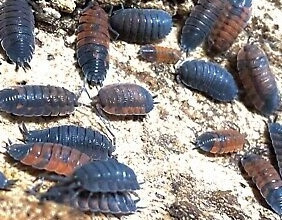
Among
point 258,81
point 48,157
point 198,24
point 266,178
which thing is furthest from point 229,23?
point 48,157

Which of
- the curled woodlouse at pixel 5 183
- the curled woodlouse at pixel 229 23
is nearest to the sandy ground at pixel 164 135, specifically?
the curled woodlouse at pixel 5 183

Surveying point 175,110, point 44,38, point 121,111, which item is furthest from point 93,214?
point 44,38

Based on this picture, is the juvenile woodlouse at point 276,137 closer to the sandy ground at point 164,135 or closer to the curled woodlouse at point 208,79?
the sandy ground at point 164,135

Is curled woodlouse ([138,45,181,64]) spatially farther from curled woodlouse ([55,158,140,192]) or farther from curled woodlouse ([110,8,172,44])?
curled woodlouse ([55,158,140,192])

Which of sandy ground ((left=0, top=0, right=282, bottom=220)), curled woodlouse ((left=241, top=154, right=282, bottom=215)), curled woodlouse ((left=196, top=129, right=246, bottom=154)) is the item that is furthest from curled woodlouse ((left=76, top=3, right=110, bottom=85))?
curled woodlouse ((left=241, top=154, right=282, bottom=215))

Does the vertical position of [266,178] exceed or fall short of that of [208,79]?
it falls short

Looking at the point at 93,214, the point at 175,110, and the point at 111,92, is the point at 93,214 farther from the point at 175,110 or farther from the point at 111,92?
the point at 175,110

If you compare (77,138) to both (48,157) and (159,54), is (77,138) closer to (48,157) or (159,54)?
(48,157)
